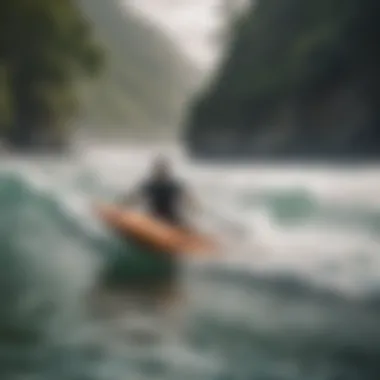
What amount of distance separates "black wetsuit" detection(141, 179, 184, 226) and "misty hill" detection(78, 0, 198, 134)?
140 millimetres

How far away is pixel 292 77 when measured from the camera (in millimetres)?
1798

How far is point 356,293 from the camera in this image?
5.54 feet

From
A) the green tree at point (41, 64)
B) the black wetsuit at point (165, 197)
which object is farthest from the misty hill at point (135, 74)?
the black wetsuit at point (165, 197)

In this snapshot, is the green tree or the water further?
the green tree

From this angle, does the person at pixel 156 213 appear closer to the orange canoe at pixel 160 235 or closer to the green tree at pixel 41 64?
the orange canoe at pixel 160 235

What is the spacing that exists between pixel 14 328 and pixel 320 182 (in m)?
0.79

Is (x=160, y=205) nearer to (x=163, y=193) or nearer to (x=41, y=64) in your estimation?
(x=163, y=193)

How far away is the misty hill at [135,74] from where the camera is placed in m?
1.75

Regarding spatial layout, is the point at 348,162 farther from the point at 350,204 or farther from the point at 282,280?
the point at 282,280

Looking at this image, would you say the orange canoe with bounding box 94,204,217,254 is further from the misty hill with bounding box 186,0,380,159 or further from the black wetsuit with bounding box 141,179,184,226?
the misty hill with bounding box 186,0,380,159

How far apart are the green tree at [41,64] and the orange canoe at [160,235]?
0.26 m

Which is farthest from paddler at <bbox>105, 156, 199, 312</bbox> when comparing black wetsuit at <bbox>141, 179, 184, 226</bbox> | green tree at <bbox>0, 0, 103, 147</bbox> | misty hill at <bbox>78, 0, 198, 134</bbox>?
green tree at <bbox>0, 0, 103, 147</bbox>

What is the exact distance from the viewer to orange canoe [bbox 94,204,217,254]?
1.75m

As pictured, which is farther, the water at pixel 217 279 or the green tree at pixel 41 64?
the green tree at pixel 41 64
